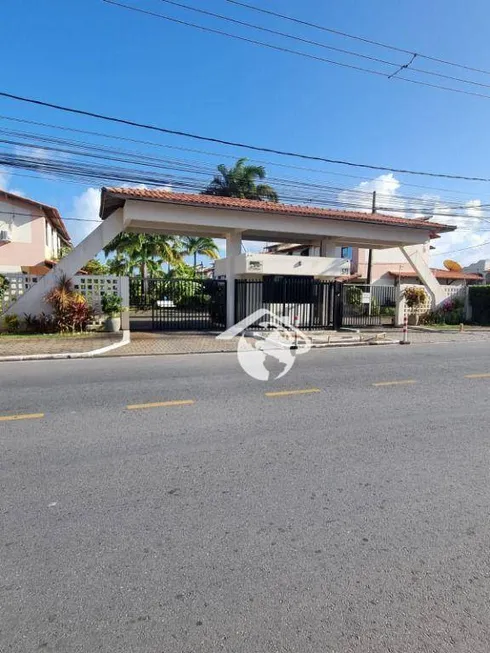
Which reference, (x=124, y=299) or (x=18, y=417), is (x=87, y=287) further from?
(x=18, y=417)

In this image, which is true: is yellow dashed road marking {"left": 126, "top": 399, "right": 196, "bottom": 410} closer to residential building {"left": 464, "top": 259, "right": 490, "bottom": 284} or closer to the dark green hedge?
the dark green hedge

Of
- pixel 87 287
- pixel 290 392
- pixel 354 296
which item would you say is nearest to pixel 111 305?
pixel 87 287

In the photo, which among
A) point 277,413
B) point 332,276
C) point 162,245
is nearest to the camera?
point 277,413

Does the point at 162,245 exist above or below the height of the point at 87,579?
above

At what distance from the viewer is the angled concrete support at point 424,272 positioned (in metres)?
19.6

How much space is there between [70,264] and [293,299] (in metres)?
8.95

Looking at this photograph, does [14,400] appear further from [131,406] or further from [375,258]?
[375,258]

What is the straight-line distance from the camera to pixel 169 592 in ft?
7.36

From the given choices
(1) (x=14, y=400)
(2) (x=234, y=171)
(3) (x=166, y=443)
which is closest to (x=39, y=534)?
(3) (x=166, y=443)

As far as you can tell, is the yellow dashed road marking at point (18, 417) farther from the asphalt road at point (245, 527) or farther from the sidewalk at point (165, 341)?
the sidewalk at point (165, 341)

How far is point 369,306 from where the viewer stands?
19.8 meters

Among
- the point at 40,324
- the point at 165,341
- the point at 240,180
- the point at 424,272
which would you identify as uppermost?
the point at 240,180

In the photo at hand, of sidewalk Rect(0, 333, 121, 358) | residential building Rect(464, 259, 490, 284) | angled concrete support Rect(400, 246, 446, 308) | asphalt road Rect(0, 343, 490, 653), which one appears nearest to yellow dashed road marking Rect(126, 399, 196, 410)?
asphalt road Rect(0, 343, 490, 653)

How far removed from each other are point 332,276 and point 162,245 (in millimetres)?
15788
